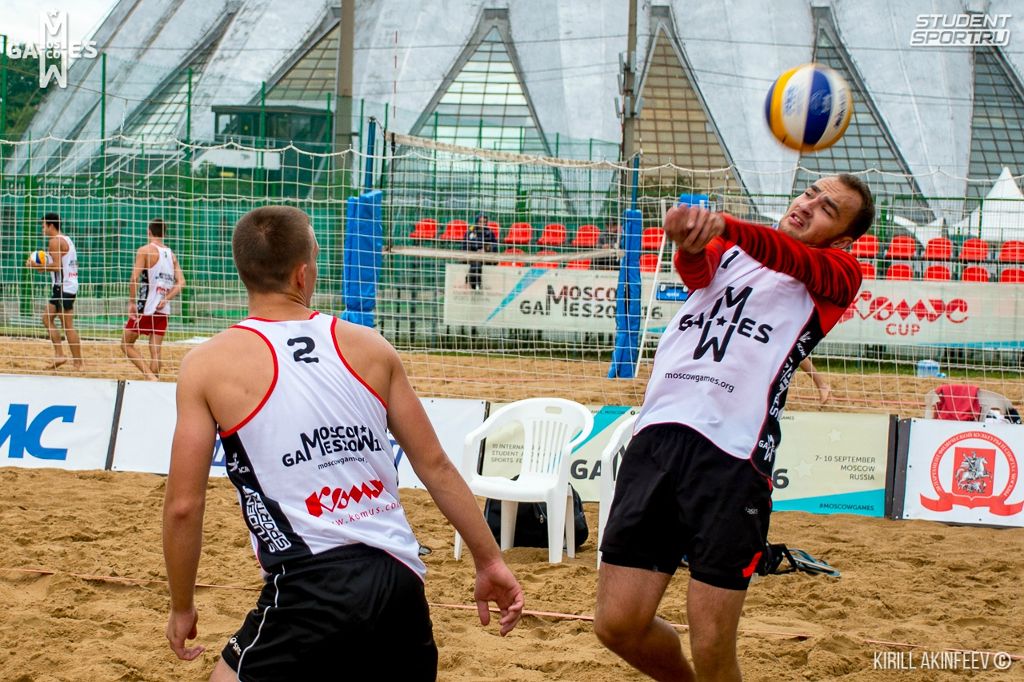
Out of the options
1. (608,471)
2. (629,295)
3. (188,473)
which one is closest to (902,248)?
(629,295)

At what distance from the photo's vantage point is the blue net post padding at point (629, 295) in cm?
1136

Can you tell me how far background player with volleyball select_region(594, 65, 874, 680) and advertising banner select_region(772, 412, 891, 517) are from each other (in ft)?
13.5

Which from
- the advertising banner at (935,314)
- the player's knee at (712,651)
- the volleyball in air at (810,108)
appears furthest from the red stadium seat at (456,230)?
the player's knee at (712,651)

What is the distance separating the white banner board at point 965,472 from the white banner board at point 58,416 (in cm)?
572

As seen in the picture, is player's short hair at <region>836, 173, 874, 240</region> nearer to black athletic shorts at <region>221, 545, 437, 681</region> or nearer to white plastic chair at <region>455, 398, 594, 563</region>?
black athletic shorts at <region>221, 545, 437, 681</region>

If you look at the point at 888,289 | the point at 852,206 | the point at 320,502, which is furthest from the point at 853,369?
the point at 320,502

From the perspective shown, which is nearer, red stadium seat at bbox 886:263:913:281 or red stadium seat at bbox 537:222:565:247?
red stadium seat at bbox 886:263:913:281

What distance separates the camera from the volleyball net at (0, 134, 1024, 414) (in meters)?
11.5

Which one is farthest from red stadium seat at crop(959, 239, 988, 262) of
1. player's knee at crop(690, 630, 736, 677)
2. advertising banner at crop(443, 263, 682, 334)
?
player's knee at crop(690, 630, 736, 677)

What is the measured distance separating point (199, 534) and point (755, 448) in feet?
5.09

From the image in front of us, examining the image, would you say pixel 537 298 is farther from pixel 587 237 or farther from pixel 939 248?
pixel 939 248

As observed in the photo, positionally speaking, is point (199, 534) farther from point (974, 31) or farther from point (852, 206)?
point (974, 31)

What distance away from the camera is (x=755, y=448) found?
2949 millimetres

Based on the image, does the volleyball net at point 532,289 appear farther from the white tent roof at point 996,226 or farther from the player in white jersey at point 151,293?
the player in white jersey at point 151,293
